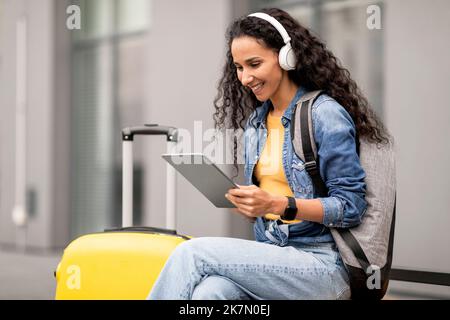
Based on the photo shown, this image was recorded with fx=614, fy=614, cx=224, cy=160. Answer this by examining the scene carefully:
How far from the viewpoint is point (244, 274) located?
1625mm

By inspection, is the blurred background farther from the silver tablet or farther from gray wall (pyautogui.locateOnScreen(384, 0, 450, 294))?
the silver tablet

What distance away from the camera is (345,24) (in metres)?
4.54

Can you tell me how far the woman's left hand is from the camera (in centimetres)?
159

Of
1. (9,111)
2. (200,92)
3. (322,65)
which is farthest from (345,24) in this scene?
(9,111)

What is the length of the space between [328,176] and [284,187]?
6.4 inches

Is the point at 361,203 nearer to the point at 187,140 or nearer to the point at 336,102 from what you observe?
the point at 336,102

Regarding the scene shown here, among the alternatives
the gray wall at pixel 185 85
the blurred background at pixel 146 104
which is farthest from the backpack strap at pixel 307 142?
the gray wall at pixel 185 85

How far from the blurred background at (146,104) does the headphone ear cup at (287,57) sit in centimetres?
194

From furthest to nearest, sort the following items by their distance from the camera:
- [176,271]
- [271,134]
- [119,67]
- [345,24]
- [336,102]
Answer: [119,67], [345,24], [271,134], [336,102], [176,271]

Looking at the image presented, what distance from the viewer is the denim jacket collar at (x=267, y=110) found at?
6.00 ft

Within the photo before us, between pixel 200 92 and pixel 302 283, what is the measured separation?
3.70 metres

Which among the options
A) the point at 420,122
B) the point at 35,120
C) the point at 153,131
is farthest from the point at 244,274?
the point at 35,120

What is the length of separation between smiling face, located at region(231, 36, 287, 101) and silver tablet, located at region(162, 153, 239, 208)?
0.33m

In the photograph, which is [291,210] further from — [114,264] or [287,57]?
[114,264]
